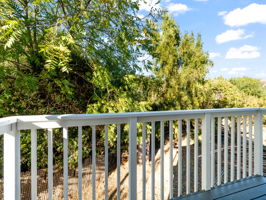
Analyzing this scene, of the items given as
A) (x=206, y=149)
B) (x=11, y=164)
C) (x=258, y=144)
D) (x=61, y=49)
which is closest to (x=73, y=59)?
(x=61, y=49)

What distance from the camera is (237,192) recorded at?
234cm

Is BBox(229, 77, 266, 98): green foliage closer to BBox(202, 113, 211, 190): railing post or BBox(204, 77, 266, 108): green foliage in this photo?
BBox(204, 77, 266, 108): green foliage

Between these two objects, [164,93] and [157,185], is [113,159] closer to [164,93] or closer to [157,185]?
[157,185]

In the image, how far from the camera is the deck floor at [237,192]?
2219 millimetres

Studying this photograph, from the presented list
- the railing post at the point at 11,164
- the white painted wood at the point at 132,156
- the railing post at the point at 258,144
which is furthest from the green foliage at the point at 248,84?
the railing post at the point at 11,164

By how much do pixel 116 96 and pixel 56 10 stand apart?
2.25 metres

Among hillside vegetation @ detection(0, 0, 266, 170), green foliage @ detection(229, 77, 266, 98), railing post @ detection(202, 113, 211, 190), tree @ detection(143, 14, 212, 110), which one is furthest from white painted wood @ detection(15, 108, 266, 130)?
green foliage @ detection(229, 77, 266, 98)

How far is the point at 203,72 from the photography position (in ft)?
25.8

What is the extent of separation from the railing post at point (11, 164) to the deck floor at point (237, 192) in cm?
160

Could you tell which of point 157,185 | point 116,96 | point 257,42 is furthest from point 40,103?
point 257,42

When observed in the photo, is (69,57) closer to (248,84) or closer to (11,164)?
(11,164)

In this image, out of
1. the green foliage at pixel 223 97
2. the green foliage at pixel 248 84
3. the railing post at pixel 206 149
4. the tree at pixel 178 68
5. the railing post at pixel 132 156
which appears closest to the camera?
the railing post at pixel 132 156

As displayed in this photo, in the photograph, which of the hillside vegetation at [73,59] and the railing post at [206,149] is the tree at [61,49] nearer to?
the hillside vegetation at [73,59]

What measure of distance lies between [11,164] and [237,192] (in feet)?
7.41
